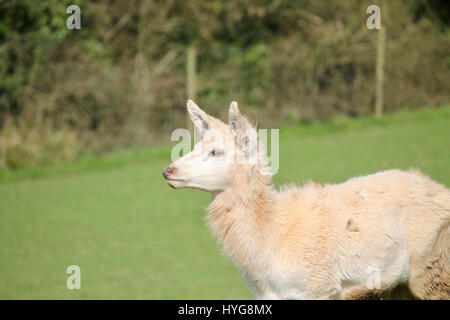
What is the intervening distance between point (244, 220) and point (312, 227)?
0.54 m

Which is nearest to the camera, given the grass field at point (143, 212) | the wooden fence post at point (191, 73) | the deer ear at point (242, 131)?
the deer ear at point (242, 131)

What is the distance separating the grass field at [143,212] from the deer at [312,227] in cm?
332

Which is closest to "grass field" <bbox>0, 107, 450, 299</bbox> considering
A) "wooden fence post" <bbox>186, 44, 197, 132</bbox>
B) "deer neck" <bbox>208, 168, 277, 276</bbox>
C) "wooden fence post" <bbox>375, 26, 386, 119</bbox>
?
"wooden fence post" <bbox>375, 26, 386, 119</bbox>

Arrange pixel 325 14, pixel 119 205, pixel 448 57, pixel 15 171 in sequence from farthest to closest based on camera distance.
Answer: pixel 325 14
pixel 448 57
pixel 15 171
pixel 119 205

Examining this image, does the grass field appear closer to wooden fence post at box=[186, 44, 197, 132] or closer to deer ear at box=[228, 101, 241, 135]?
wooden fence post at box=[186, 44, 197, 132]

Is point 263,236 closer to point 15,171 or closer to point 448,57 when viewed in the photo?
point 15,171

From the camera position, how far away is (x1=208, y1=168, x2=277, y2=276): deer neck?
539cm

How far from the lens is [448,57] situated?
16.6 m

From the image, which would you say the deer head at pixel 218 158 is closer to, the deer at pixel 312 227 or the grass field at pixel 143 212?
the deer at pixel 312 227

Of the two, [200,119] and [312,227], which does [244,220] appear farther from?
[200,119]

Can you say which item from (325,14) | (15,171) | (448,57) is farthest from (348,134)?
(15,171)

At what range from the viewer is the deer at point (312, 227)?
5285 mm

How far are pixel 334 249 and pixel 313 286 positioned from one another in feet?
1.09

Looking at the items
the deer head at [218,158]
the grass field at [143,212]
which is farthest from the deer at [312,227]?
the grass field at [143,212]
